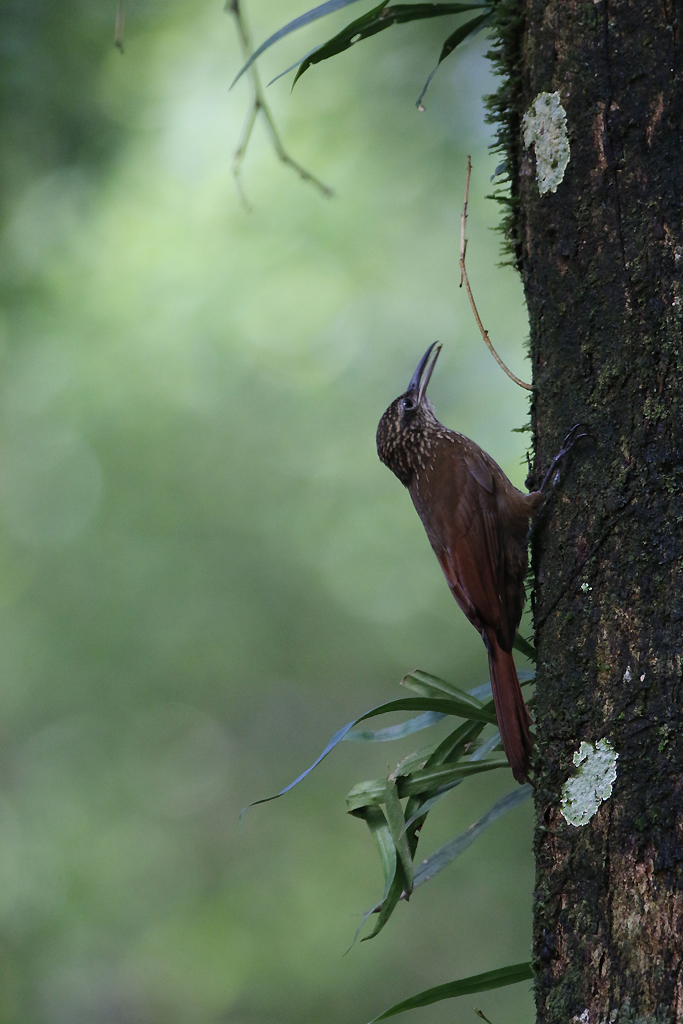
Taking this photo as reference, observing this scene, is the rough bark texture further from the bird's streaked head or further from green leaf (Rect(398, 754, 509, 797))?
the bird's streaked head

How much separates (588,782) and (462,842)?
0.51 m

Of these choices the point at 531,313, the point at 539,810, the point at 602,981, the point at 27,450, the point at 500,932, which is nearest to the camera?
the point at 602,981

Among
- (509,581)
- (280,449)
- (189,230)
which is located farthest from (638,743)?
(189,230)

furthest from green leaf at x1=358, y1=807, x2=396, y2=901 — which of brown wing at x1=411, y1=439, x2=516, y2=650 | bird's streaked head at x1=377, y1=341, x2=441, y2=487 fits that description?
bird's streaked head at x1=377, y1=341, x2=441, y2=487

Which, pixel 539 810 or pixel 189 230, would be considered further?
pixel 189 230

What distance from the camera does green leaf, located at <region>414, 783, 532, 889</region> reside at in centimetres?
175

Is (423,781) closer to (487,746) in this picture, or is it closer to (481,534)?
(487,746)

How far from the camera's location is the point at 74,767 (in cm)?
595

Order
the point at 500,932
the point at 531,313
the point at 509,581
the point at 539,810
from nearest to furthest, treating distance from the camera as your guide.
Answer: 1. the point at 539,810
2. the point at 531,313
3. the point at 509,581
4. the point at 500,932

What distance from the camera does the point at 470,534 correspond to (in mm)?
2309

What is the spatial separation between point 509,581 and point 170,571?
4081 mm

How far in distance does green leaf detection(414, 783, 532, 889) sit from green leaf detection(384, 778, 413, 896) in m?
0.08

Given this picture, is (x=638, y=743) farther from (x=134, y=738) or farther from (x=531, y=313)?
(x=134, y=738)

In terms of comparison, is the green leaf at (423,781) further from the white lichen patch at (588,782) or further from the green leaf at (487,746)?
the white lichen patch at (588,782)
